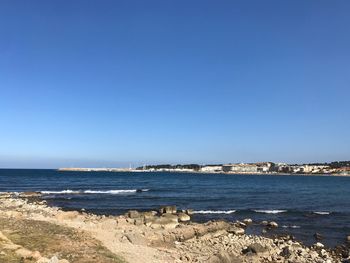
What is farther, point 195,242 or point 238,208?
point 238,208

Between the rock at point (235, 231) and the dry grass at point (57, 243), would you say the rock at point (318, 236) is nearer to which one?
the rock at point (235, 231)

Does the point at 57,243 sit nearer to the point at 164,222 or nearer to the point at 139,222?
the point at 139,222

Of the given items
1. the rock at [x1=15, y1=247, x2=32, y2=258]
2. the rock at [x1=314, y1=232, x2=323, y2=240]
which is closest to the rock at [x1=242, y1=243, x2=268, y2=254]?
the rock at [x1=314, y1=232, x2=323, y2=240]

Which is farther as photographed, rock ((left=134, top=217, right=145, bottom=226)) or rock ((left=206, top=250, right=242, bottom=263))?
rock ((left=134, top=217, right=145, bottom=226))

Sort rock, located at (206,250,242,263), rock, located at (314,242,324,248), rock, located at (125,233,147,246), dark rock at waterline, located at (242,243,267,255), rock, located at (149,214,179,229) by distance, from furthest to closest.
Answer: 1. rock, located at (149,214,179,229)
2. rock, located at (314,242,324,248)
3. rock, located at (125,233,147,246)
4. dark rock at waterline, located at (242,243,267,255)
5. rock, located at (206,250,242,263)

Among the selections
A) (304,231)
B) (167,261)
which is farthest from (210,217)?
(167,261)

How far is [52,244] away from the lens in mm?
20547

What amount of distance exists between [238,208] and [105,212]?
1670 cm

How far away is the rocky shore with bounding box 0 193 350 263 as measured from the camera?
1903cm

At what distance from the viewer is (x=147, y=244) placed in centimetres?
2483

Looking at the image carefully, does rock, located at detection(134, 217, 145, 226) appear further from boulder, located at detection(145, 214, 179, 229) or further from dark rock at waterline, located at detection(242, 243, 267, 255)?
dark rock at waterline, located at detection(242, 243, 267, 255)

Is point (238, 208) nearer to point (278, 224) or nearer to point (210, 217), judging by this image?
point (210, 217)

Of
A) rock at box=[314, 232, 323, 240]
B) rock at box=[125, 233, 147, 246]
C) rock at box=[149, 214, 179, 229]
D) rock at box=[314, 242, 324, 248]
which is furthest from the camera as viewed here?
rock at box=[149, 214, 179, 229]

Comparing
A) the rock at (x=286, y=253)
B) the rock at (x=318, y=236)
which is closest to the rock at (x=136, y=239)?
the rock at (x=286, y=253)
